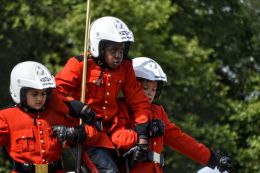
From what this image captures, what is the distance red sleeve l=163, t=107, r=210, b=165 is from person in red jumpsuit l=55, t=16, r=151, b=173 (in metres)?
0.65

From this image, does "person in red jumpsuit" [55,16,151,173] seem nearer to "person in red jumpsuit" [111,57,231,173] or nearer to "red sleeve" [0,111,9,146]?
"person in red jumpsuit" [111,57,231,173]

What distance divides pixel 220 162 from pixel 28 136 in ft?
7.36

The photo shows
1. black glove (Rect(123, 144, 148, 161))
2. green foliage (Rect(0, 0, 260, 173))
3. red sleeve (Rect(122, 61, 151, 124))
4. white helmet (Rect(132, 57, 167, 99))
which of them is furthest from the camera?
green foliage (Rect(0, 0, 260, 173))

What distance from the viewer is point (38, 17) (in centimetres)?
2342

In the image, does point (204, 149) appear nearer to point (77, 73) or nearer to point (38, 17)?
point (77, 73)

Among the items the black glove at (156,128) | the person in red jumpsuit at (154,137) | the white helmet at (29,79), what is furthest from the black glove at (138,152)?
the white helmet at (29,79)

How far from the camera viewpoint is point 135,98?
10016 millimetres

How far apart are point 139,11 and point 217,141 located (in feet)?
9.97

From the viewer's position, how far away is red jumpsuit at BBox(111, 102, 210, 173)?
9.81 m

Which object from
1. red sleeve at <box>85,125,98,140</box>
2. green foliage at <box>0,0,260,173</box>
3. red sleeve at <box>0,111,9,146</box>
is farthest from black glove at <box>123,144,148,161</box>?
green foliage at <box>0,0,260,173</box>

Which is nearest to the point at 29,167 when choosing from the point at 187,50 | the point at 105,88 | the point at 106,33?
the point at 105,88

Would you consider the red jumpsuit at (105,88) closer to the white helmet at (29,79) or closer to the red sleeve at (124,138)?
Result: the red sleeve at (124,138)

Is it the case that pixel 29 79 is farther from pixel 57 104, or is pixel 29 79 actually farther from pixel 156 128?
pixel 156 128

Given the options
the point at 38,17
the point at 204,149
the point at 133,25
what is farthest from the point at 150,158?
the point at 38,17
